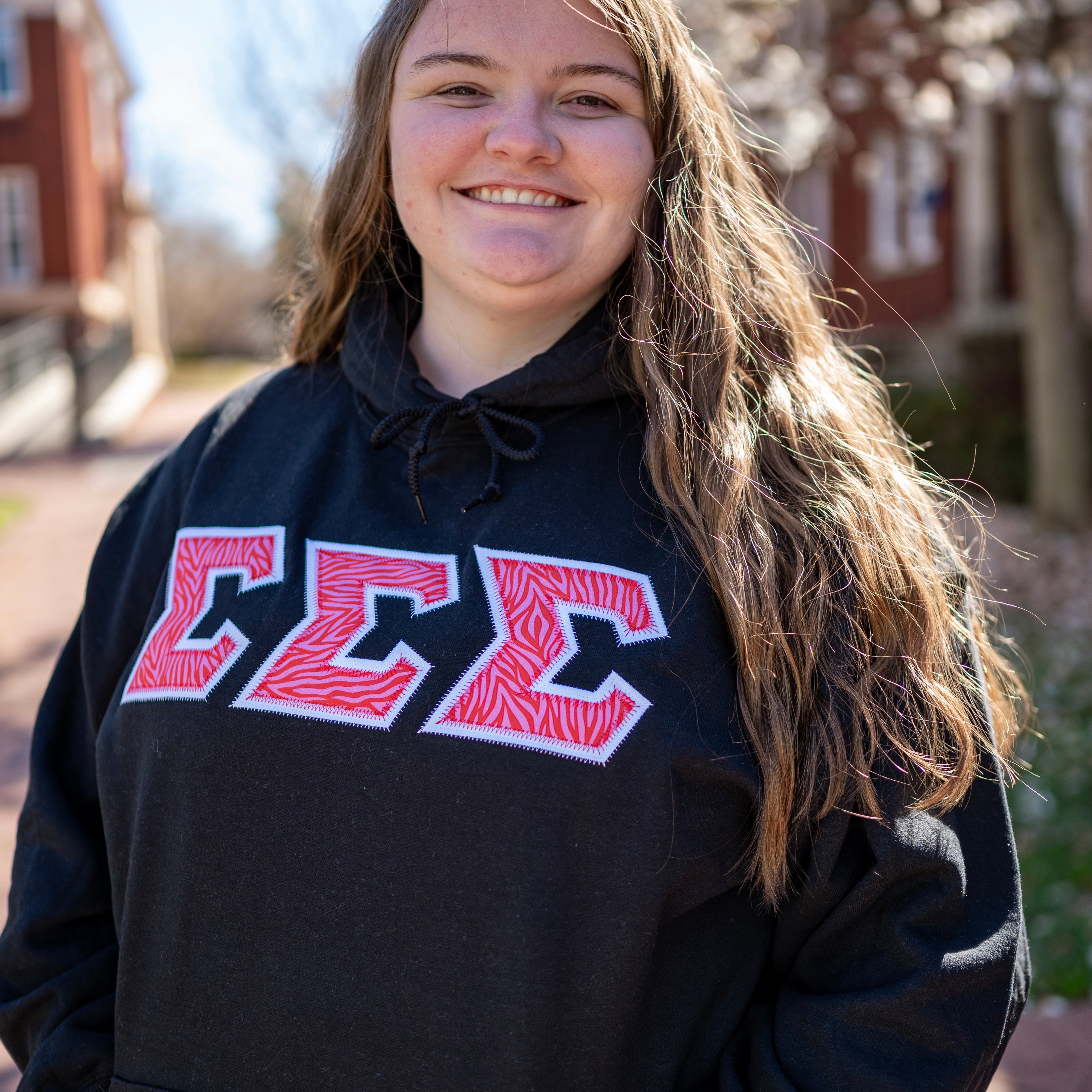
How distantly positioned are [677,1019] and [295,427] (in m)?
1.08

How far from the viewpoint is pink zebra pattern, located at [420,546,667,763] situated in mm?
1497

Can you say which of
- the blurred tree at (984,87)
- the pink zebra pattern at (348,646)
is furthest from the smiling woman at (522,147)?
the blurred tree at (984,87)

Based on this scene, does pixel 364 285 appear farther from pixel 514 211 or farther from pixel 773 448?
pixel 773 448

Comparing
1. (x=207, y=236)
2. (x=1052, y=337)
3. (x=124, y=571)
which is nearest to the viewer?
(x=124, y=571)

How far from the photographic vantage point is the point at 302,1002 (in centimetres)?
154

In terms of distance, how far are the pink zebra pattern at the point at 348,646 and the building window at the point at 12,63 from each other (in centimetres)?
2510

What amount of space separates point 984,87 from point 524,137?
24.7ft

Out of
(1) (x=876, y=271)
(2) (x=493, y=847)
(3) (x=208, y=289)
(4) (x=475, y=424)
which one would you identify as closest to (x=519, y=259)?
(4) (x=475, y=424)

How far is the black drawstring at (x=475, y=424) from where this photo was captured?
5.67ft

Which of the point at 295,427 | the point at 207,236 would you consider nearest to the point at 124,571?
the point at 295,427

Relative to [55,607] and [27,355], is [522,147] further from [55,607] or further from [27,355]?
[27,355]

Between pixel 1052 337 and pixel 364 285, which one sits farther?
pixel 1052 337

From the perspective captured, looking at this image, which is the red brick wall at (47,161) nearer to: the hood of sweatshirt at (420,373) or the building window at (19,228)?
the building window at (19,228)

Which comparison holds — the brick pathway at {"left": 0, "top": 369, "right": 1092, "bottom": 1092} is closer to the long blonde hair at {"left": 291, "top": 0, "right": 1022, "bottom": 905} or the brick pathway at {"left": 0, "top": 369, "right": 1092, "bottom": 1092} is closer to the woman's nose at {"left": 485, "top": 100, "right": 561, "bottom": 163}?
the long blonde hair at {"left": 291, "top": 0, "right": 1022, "bottom": 905}
